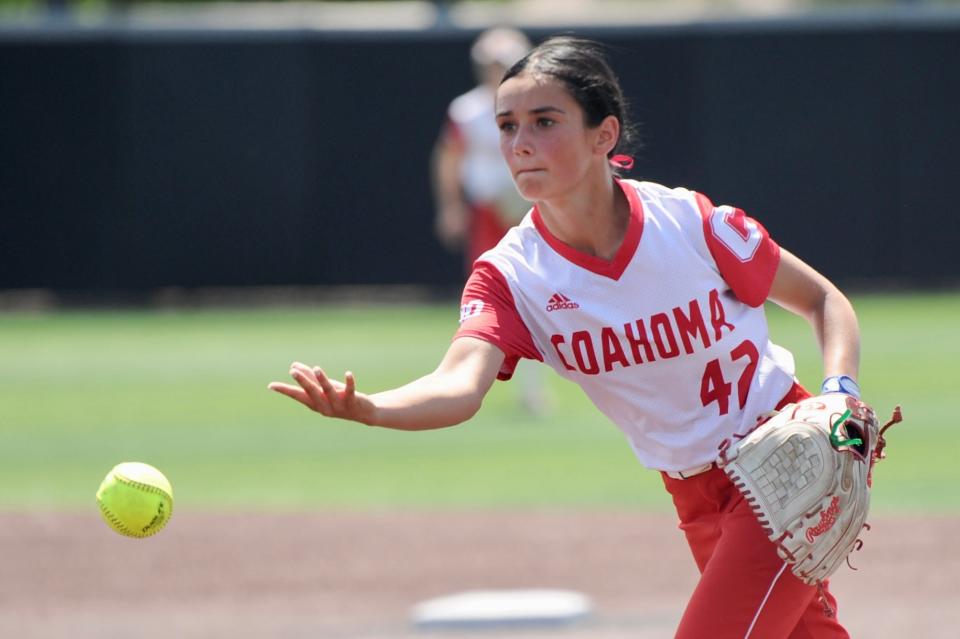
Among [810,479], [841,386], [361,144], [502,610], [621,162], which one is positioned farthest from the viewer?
[361,144]

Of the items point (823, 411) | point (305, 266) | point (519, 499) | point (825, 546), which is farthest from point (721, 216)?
point (305, 266)

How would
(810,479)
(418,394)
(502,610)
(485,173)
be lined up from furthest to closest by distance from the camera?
(485,173), (502,610), (810,479), (418,394)

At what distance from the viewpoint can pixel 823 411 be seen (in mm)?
3742

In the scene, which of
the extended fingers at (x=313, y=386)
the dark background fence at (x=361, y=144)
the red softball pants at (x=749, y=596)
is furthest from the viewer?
the dark background fence at (x=361, y=144)

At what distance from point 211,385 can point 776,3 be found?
9790 millimetres

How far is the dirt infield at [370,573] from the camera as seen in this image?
22.5ft

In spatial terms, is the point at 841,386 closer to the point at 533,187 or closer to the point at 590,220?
the point at 590,220

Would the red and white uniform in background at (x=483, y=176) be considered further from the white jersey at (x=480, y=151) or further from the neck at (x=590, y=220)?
the neck at (x=590, y=220)

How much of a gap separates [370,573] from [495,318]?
4058mm

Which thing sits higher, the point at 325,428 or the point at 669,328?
the point at 325,428

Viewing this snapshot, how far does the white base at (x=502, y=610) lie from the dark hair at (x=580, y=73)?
10.1 ft

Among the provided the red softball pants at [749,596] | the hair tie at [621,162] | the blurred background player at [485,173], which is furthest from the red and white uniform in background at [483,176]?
the red softball pants at [749,596]

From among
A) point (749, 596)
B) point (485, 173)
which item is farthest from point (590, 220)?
point (485, 173)

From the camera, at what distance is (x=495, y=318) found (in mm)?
3930
